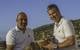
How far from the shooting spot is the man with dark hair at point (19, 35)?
19.7 ft

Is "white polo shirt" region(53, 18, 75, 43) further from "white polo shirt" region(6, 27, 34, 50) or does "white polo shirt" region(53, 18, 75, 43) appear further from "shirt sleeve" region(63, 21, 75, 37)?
"white polo shirt" region(6, 27, 34, 50)

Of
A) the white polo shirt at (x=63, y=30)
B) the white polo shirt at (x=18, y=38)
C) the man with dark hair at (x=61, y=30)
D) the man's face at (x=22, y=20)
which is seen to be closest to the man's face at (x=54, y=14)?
the man with dark hair at (x=61, y=30)

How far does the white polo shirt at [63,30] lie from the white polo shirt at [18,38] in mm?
896

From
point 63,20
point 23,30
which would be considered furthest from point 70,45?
point 23,30

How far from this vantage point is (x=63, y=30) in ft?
17.5

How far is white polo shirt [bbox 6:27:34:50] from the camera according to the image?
237 inches

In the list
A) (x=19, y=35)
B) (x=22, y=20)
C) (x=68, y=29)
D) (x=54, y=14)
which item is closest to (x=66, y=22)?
(x=68, y=29)

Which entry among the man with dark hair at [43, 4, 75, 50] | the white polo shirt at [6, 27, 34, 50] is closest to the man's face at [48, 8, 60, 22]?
the man with dark hair at [43, 4, 75, 50]

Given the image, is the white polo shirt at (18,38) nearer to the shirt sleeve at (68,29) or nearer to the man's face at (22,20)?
the man's face at (22,20)

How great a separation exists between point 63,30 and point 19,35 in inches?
44.1

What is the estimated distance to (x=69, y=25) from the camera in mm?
5246

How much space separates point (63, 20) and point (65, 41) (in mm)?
379

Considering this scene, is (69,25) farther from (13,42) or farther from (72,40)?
(13,42)

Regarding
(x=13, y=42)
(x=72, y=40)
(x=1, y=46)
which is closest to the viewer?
(x=72, y=40)
